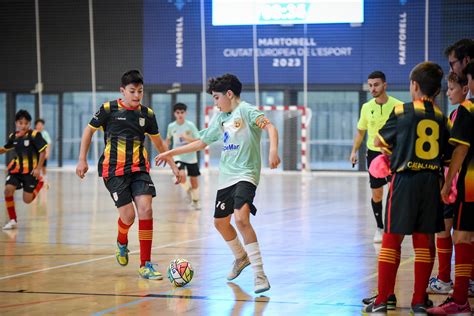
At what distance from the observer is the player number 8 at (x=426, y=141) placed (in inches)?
202

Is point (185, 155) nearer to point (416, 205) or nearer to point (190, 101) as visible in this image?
point (416, 205)

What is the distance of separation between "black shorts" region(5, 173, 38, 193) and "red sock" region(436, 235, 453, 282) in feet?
21.6

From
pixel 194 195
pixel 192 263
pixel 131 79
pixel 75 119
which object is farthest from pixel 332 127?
pixel 131 79

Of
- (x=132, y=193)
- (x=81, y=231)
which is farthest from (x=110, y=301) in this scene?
(x=81, y=231)

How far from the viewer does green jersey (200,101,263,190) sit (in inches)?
252

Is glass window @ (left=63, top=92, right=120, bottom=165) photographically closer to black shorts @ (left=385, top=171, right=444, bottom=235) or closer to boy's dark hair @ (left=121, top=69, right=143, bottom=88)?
boy's dark hair @ (left=121, top=69, right=143, bottom=88)

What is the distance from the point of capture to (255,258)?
6172mm

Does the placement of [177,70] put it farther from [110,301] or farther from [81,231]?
[110,301]

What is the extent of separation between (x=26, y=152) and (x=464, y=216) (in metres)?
6.97

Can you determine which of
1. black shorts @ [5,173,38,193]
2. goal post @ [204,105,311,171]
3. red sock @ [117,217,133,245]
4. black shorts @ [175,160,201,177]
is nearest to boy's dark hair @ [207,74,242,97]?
red sock @ [117,217,133,245]

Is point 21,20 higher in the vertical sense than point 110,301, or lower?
higher

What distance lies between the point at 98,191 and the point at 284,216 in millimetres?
6258

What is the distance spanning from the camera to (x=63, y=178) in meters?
21.8

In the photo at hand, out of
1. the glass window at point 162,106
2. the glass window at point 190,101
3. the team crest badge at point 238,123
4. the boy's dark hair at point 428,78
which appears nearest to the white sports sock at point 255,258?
the team crest badge at point 238,123
